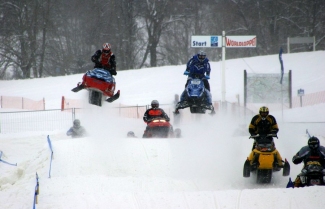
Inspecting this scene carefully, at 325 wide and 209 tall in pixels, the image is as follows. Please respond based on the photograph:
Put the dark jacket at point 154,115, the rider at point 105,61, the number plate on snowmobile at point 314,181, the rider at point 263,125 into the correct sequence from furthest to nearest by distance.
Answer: the dark jacket at point 154,115 → the rider at point 105,61 → the rider at point 263,125 → the number plate on snowmobile at point 314,181

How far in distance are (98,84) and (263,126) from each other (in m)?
4.99

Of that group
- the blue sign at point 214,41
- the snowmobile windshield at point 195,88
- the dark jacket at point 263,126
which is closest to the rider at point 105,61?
the snowmobile windshield at point 195,88

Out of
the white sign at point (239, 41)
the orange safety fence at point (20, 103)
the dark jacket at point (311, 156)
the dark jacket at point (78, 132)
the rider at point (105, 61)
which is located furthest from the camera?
the orange safety fence at point (20, 103)

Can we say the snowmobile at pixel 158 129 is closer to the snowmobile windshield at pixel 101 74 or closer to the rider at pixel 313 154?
the snowmobile windshield at pixel 101 74

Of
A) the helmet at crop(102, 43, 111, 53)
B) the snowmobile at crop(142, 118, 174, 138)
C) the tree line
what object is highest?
the tree line

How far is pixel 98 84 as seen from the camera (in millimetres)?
15500

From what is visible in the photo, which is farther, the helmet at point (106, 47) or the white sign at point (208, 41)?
the white sign at point (208, 41)

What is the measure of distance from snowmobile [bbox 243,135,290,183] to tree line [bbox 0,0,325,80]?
40.9 m

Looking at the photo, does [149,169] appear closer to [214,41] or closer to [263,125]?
[263,125]

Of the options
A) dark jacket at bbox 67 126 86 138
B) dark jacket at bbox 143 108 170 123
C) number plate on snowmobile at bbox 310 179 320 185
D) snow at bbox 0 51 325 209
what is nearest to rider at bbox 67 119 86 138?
dark jacket at bbox 67 126 86 138

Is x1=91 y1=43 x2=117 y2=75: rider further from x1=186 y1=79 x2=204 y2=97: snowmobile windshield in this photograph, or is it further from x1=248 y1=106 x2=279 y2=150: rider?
x1=248 y1=106 x2=279 y2=150: rider

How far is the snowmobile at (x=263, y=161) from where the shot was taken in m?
12.8

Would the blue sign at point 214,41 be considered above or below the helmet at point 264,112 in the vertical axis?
above

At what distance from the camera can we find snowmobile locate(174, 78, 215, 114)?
17.3 meters
